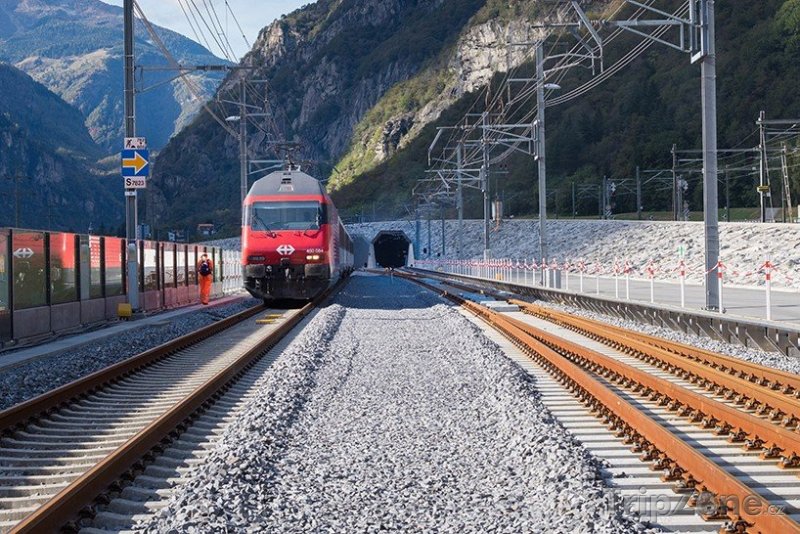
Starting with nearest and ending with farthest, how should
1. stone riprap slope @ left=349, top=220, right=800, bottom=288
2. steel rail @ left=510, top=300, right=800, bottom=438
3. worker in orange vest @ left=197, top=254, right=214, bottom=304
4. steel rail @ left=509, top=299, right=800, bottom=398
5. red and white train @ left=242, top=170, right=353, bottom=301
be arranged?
steel rail @ left=510, top=300, right=800, bottom=438 < steel rail @ left=509, top=299, right=800, bottom=398 < red and white train @ left=242, top=170, right=353, bottom=301 < worker in orange vest @ left=197, top=254, right=214, bottom=304 < stone riprap slope @ left=349, top=220, right=800, bottom=288

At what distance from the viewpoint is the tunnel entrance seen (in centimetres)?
11150

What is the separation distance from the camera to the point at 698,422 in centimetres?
917

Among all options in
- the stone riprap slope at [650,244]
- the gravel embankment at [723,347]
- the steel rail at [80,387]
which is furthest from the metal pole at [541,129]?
the steel rail at [80,387]

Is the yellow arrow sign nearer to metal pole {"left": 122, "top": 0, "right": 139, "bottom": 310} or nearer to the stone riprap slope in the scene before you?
metal pole {"left": 122, "top": 0, "right": 139, "bottom": 310}

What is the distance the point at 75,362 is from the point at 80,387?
4012 mm

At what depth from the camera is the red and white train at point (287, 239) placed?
28.8 m

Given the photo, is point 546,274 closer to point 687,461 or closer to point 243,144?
point 243,144

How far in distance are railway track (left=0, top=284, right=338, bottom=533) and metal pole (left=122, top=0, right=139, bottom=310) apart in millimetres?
9757

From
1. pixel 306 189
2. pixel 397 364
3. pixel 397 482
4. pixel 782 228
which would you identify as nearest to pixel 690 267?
pixel 782 228

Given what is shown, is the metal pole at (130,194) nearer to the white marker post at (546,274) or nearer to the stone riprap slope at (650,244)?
the stone riprap slope at (650,244)

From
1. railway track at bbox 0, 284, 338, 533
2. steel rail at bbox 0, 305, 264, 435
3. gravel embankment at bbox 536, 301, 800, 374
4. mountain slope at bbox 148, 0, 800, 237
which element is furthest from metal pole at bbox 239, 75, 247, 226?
mountain slope at bbox 148, 0, 800, 237

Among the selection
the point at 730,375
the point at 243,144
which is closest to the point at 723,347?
the point at 730,375

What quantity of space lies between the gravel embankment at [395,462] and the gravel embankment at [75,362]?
3.03 meters

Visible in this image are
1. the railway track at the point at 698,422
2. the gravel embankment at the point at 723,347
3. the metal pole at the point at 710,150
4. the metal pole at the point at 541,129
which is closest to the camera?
the railway track at the point at 698,422
